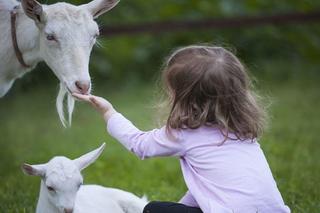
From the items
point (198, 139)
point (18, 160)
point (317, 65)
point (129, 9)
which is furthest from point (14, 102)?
point (198, 139)

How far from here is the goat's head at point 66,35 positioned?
3795mm

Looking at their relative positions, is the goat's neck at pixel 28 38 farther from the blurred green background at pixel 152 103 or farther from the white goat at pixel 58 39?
the blurred green background at pixel 152 103

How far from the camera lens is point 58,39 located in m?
3.88

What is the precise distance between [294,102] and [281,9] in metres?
2.62

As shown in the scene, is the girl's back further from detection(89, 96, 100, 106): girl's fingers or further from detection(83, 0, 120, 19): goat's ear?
detection(83, 0, 120, 19): goat's ear

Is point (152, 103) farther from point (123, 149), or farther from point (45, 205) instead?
point (45, 205)

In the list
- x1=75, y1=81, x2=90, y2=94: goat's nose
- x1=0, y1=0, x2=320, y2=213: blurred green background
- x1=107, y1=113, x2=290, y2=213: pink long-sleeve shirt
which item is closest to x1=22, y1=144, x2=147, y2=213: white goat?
x1=107, y1=113, x2=290, y2=213: pink long-sleeve shirt

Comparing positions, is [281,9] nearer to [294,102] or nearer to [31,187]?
[294,102]

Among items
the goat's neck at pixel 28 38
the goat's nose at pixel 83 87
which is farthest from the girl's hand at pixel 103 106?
the goat's neck at pixel 28 38

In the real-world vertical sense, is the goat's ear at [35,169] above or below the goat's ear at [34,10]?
below

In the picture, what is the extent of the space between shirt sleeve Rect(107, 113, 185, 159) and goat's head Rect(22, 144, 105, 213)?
10.3 inches

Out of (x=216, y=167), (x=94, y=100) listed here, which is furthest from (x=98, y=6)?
(x=216, y=167)

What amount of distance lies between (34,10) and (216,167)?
4.78ft

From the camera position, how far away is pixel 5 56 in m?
4.35
